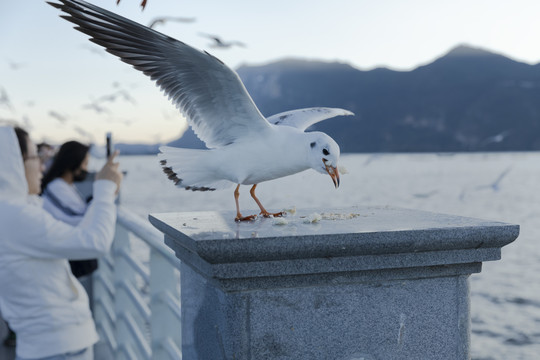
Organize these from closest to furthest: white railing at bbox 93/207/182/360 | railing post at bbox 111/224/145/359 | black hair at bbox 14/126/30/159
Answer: black hair at bbox 14/126/30/159 → white railing at bbox 93/207/182/360 → railing post at bbox 111/224/145/359

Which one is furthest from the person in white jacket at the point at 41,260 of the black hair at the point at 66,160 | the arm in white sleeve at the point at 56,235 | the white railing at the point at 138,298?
the black hair at the point at 66,160

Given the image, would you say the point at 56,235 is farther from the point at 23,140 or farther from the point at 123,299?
the point at 123,299

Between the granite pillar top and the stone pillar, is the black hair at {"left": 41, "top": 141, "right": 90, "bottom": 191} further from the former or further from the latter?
the stone pillar

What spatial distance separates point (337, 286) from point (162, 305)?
158cm

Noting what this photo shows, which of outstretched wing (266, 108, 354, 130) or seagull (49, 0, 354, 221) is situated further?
outstretched wing (266, 108, 354, 130)

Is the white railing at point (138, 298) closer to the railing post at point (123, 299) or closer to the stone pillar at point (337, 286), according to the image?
the railing post at point (123, 299)

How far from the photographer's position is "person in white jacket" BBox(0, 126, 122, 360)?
2.60m

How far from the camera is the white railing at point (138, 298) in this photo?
302 cm

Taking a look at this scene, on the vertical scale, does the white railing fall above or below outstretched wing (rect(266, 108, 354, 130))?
below

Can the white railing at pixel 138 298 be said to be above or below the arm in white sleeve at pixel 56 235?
below

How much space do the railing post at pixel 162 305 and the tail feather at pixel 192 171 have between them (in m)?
0.64

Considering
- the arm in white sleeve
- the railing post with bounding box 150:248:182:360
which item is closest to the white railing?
the railing post with bounding box 150:248:182:360

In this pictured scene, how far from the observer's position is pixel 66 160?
3969 mm

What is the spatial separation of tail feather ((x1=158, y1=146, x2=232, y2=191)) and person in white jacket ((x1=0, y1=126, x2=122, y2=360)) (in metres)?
0.48
